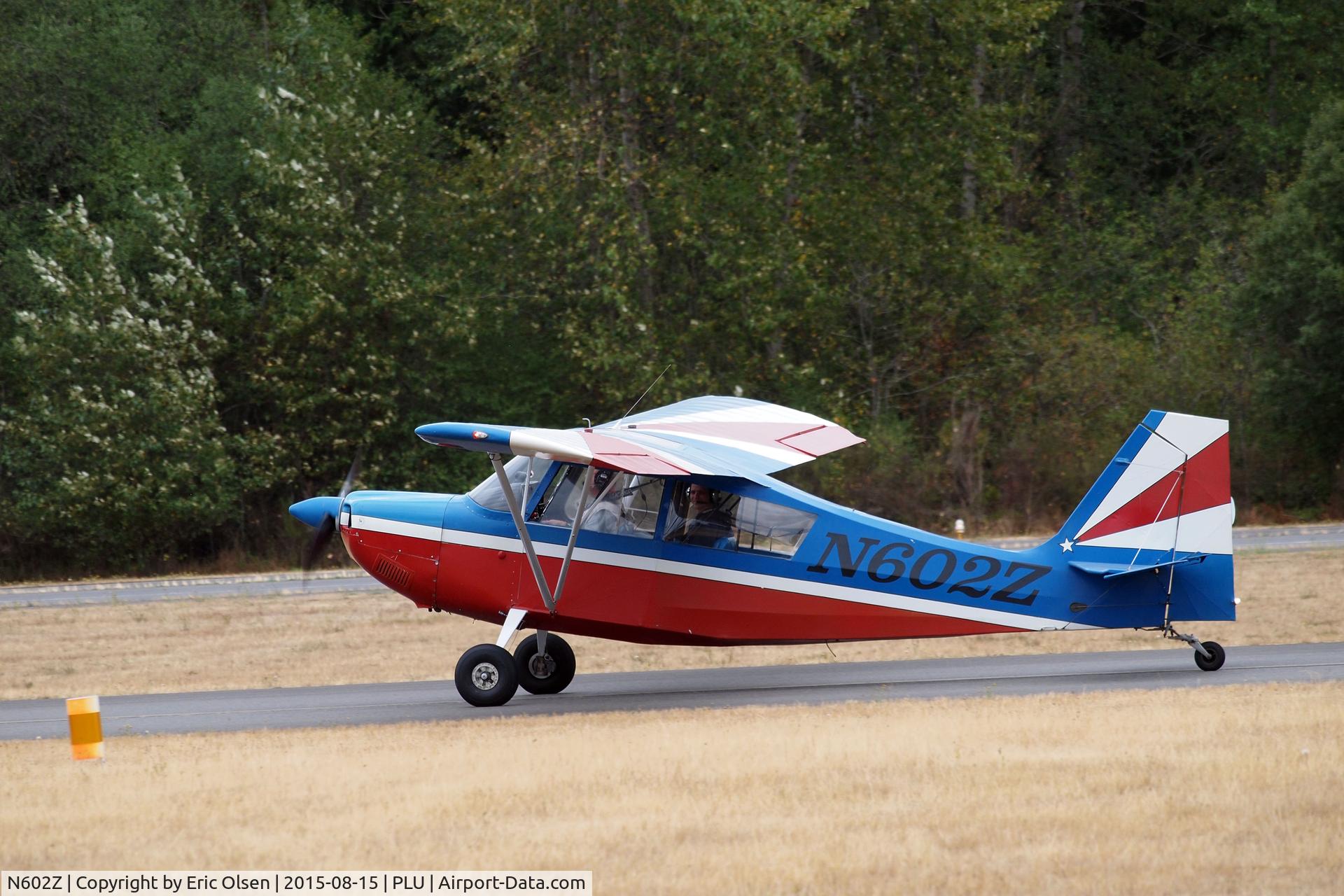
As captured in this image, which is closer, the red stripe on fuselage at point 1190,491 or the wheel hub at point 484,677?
the red stripe on fuselage at point 1190,491

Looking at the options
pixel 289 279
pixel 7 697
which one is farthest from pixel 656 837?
pixel 289 279

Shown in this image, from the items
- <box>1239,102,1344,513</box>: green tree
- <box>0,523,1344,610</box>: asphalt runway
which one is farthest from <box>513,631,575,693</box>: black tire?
<box>1239,102,1344,513</box>: green tree

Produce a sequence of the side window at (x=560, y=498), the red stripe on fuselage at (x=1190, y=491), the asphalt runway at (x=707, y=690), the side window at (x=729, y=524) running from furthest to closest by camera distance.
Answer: the side window at (x=560, y=498) < the side window at (x=729, y=524) < the asphalt runway at (x=707, y=690) < the red stripe on fuselage at (x=1190, y=491)

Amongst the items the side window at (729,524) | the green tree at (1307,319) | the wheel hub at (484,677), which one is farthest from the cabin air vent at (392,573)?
the green tree at (1307,319)

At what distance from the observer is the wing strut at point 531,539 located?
39.4 ft

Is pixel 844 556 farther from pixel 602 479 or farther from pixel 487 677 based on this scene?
pixel 487 677

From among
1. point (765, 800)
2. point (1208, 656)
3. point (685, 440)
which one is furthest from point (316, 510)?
point (1208, 656)

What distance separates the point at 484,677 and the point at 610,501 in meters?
1.80

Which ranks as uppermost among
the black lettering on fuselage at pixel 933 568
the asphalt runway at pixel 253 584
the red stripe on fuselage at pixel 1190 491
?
the red stripe on fuselage at pixel 1190 491

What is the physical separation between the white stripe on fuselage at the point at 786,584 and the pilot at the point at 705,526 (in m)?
0.21

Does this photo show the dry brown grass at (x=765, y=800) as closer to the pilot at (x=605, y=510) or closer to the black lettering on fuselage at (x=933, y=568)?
the black lettering on fuselage at (x=933, y=568)

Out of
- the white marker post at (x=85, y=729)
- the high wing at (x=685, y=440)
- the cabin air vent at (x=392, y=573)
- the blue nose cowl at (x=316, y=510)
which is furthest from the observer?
the blue nose cowl at (x=316, y=510)

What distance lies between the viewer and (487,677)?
40.2 feet

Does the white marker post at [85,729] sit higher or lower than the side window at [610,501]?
lower
